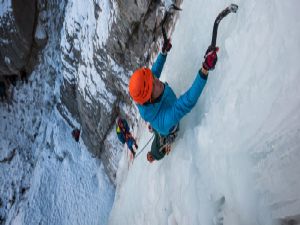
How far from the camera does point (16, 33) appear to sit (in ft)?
30.7

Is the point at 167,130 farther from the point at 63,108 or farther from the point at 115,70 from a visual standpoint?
the point at 63,108

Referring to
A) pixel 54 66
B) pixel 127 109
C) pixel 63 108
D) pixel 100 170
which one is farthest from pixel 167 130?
pixel 54 66

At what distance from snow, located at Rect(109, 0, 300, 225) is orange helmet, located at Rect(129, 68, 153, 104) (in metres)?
0.47

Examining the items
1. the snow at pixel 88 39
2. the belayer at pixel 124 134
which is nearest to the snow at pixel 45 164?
the snow at pixel 88 39

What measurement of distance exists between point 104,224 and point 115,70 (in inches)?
112

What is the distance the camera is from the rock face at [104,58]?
511 cm

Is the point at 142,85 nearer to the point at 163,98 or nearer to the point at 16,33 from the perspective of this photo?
the point at 163,98

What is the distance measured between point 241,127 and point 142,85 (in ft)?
2.86

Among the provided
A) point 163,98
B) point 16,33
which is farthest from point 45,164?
point 163,98

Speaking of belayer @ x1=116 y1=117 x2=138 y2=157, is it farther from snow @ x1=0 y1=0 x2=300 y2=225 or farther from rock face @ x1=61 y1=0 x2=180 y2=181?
rock face @ x1=61 y1=0 x2=180 y2=181

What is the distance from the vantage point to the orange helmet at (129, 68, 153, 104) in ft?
9.36

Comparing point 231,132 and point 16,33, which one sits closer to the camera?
point 231,132

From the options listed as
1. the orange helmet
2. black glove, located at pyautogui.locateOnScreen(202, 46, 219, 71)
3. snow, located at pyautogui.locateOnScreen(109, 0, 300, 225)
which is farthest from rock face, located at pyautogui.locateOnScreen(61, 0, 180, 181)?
black glove, located at pyautogui.locateOnScreen(202, 46, 219, 71)

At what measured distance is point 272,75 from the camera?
7.10ft
